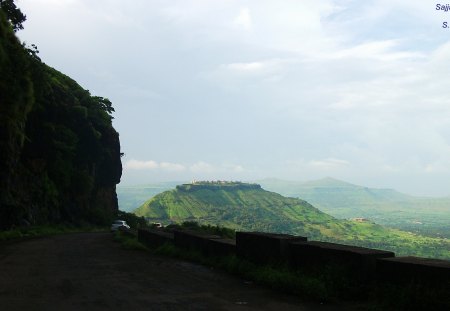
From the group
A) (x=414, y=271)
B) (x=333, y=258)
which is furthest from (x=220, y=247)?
(x=414, y=271)

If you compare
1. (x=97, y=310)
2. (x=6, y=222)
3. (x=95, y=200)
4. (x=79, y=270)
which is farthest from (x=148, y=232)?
(x=95, y=200)

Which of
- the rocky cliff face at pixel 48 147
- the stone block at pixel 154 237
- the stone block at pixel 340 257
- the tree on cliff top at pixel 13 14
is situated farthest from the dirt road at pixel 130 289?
the tree on cliff top at pixel 13 14

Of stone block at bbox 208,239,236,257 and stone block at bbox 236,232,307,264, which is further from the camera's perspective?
stone block at bbox 208,239,236,257

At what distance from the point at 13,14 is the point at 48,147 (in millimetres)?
13388

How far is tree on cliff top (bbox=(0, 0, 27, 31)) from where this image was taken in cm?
3581

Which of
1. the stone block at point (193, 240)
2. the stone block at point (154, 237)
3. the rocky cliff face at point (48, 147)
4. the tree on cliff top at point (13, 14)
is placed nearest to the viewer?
the stone block at point (193, 240)

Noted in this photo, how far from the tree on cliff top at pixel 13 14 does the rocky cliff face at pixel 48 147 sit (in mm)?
2268

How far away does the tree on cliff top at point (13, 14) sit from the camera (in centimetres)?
3581

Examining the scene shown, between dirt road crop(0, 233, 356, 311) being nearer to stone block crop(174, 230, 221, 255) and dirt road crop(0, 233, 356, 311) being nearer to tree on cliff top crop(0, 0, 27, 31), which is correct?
stone block crop(174, 230, 221, 255)

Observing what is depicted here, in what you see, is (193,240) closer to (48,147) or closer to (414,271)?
(414,271)

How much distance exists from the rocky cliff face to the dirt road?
1906cm

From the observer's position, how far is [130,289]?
8484mm

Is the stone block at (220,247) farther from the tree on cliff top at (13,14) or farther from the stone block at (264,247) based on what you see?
Answer: the tree on cliff top at (13,14)

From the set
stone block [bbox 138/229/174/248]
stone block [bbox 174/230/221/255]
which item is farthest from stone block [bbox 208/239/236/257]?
stone block [bbox 138/229/174/248]
